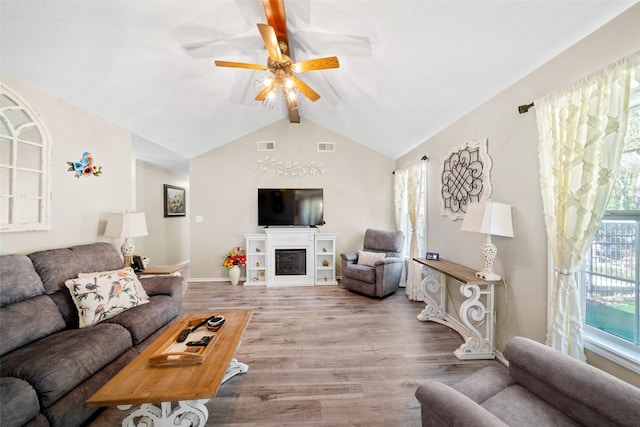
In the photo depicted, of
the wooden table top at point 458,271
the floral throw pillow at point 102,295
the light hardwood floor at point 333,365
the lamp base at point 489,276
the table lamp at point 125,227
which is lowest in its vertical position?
the light hardwood floor at point 333,365

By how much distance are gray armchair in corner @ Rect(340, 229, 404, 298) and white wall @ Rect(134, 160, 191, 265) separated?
3791 mm

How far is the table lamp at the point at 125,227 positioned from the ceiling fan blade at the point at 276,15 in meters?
2.59

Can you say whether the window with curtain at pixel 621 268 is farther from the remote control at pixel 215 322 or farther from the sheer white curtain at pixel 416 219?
the remote control at pixel 215 322

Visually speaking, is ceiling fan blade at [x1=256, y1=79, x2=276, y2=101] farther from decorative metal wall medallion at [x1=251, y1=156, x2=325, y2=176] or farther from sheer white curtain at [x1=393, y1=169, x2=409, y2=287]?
sheer white curtain at [x1=393, y1=169, x2=409, y2=287]

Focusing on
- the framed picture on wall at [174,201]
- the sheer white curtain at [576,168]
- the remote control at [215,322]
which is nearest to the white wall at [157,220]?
the framed picture on wall at [174,201]

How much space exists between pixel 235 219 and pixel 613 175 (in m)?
4.88

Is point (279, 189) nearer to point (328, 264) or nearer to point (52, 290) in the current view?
point (328, 264)

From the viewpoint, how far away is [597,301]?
161cm

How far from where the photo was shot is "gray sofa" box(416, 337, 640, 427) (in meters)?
0.96

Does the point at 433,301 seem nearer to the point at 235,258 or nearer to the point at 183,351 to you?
the point at 183,351

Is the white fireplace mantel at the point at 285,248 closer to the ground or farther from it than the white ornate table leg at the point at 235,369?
farther from it

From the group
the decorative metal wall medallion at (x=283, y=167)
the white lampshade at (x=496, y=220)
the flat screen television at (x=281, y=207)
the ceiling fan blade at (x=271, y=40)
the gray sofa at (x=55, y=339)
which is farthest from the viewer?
the decorative metal wall medallion at (x=283, y=167)

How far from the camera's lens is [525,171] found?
79.5 inches

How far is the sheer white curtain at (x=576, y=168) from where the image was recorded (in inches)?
54.1
